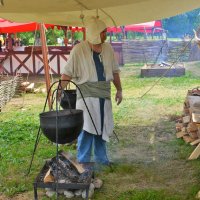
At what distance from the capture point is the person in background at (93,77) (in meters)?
4.07

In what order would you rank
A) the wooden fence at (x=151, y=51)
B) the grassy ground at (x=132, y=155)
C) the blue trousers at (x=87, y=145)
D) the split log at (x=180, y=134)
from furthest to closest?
1. the wooden fence at (x=151, y=51)
2. the split log at (x=180, y=134)
3. the blue trousers at (x=87, y=145)
4. the grassy ground at (x=132, y=155)

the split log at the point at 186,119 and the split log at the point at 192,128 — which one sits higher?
the split log at the point at 186,119

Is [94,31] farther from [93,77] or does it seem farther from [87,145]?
[87,145]

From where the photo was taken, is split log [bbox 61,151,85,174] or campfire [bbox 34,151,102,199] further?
split log [bbox 61,151,85,174]

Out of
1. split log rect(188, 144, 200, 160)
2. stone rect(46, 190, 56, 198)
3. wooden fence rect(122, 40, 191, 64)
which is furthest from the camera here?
wooden fence rect(122, 40, 191, 64)

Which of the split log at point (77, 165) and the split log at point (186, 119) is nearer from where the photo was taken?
the split log at point (77, 165)

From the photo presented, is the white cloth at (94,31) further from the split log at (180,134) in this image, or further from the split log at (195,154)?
the split log at (180,134)

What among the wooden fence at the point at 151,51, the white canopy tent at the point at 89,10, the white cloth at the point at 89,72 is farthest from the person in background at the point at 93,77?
the wooden fence at the point at 151,51

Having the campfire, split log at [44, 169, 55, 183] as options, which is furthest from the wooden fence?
split log at [44, 169, 55, 183]

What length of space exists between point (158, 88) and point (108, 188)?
301 inches

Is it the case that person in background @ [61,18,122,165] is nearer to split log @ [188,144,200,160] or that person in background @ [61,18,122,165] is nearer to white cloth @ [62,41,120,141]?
white cloth @ [62,41,120,141]

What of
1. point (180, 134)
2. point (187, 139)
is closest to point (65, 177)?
point (187, 139)

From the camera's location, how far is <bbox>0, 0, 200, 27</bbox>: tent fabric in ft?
13.6

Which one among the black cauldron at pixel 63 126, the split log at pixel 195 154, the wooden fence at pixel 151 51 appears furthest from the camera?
the wooden fence at pixel 151 51
